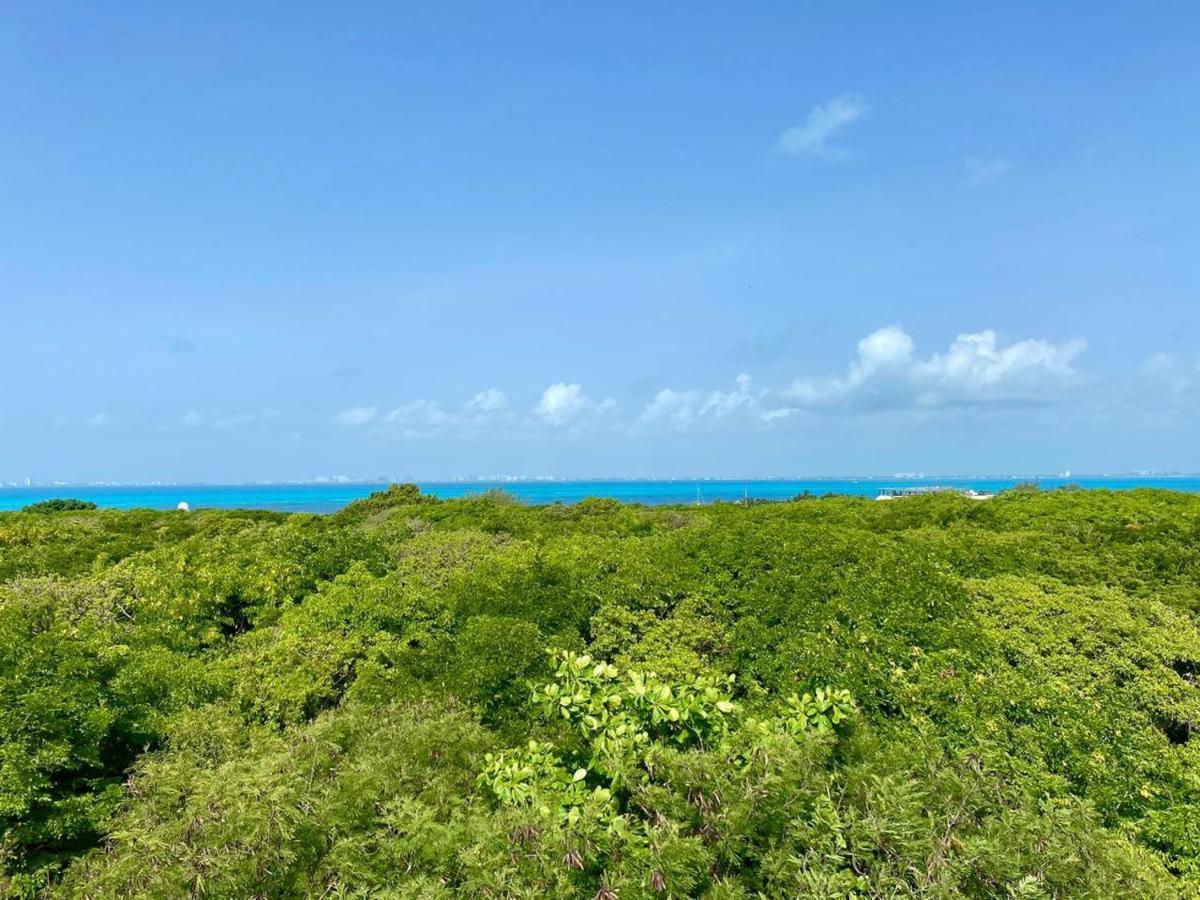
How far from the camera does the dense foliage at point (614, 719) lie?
433 centimetres

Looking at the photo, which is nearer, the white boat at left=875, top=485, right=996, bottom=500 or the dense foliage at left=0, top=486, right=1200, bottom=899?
the dense foliage at left=0, top=486, right=1200, bottom=899

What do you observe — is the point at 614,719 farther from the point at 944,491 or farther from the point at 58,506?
the point at 58,506

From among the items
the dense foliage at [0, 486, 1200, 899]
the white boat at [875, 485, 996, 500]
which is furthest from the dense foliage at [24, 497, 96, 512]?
the white boat at [875, 485, 996, 500]

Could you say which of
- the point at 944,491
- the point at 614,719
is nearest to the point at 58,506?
the point at 614,719

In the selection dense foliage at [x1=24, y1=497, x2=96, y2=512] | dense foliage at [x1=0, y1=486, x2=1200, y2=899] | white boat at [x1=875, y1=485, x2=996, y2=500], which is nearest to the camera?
dense foliage at [x1=0, y1=486, x2=1200, y2=899]

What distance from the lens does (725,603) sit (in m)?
11.7

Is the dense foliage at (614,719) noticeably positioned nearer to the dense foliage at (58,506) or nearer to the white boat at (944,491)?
the white boat at (944,491)

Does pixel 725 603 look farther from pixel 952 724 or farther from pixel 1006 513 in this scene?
pixel 1006 513

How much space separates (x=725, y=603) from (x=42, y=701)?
9523 millimetres

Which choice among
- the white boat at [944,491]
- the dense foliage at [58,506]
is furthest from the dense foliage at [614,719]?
the dense foliage at [58,506]

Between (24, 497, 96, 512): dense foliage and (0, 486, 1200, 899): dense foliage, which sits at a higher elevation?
(24, 497, 96, 512): dense foliage

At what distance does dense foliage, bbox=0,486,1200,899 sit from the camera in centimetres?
433

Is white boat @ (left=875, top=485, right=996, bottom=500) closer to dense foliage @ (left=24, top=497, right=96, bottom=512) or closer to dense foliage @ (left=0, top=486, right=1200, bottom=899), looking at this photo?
dense foliage @ (left=0, top=486, right=1200, bottom=899)

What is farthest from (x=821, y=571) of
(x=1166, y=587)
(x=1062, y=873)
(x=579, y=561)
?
(x=1062, y=873)
